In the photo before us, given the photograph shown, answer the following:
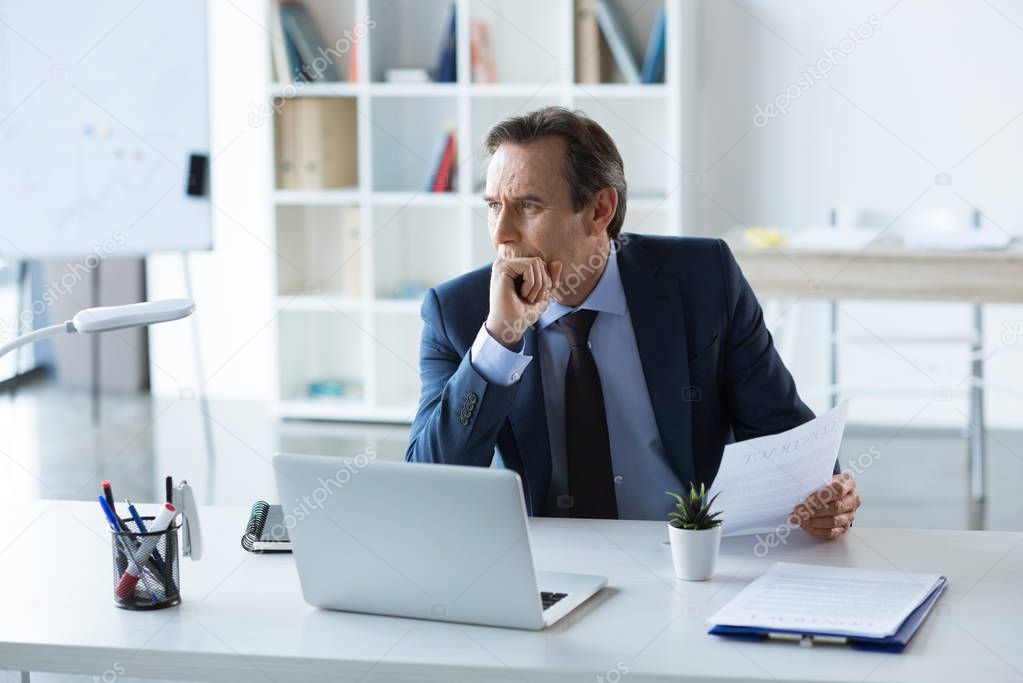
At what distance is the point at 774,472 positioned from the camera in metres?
1.70

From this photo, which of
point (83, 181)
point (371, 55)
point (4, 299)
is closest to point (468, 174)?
point (371, 55)

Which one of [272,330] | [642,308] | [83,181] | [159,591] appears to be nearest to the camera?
[159,591]

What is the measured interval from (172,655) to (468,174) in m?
3.93

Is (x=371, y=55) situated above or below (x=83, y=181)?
above

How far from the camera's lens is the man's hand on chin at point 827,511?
1736mm

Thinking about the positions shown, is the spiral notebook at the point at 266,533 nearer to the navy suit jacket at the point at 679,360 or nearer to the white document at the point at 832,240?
the navy suit jacket at the point at 679,360

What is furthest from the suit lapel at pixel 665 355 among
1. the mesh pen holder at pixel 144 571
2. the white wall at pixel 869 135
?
the white wall at pixel 869 135

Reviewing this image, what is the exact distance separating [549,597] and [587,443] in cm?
58

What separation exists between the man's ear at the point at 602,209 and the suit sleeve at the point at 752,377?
8.2 inches

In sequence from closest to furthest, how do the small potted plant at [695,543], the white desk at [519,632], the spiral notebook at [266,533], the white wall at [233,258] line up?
the white desk at [519,632] < the small potted plant at [695,543] < the spiral notebook at [266,533] < the white wall at [233,258]

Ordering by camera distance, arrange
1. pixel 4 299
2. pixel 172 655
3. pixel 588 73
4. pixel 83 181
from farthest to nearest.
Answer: pixel 4 299, pixel 588 73, pixel 83 181, pixel 172 655

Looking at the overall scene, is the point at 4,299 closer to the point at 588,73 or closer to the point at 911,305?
the point at 588,73

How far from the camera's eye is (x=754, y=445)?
167 centimetres

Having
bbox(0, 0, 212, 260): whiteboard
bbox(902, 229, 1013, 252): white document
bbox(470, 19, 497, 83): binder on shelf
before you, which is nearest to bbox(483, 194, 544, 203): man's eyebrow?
bbox(902, 229, 1013, 252): white document
